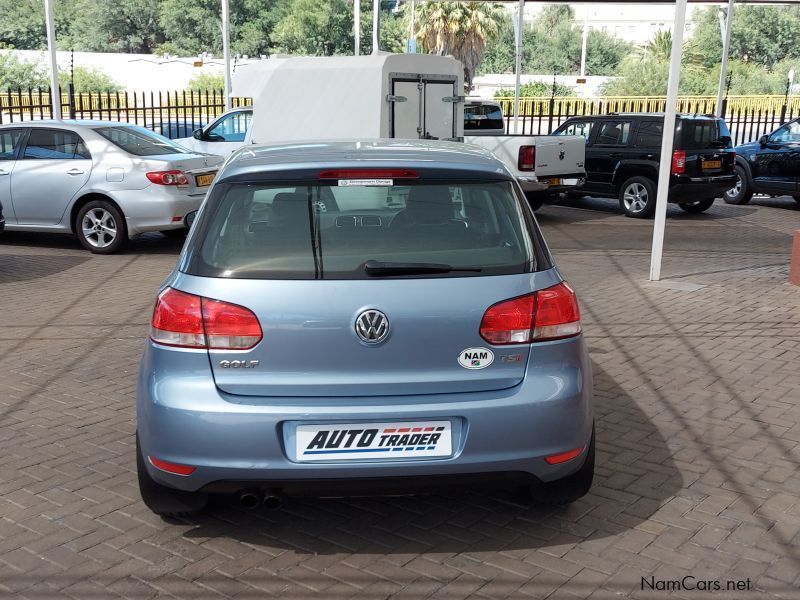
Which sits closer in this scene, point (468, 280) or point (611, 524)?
point (468, 280)

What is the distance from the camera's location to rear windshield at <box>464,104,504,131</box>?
63.1ft

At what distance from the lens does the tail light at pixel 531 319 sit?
3369 millimetres

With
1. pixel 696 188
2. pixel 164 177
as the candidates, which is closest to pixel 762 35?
pixel 696 188

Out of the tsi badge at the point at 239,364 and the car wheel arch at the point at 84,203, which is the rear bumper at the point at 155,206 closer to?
the car wheel arch at the point at 84,203

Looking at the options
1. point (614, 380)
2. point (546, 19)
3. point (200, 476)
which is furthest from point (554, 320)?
point (546, 19)

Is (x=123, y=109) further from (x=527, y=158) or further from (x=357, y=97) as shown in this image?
(x=527, y=158)

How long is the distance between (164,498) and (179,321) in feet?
2.61

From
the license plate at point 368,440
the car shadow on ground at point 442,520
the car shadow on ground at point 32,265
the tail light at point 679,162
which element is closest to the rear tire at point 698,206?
the tail light at point 679,162

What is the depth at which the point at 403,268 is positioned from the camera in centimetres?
339

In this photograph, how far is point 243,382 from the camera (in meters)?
3.31

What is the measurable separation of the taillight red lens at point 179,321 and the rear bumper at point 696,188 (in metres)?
12.7

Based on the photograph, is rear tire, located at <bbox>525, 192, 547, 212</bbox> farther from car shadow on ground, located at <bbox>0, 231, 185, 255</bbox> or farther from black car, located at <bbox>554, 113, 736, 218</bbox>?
car shadow on ground, located at <bbox>0, 231, 185, 255</bbox>

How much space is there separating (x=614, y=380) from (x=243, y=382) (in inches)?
137

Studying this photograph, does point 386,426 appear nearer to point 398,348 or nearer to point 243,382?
point 398,348
